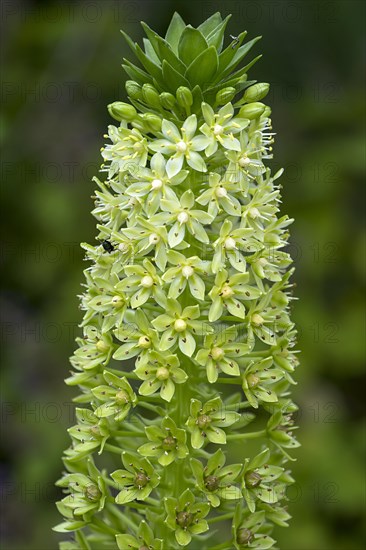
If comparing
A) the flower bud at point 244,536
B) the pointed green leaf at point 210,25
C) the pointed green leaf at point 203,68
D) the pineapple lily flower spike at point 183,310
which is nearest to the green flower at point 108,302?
the pineapple lily flower spike at point 183,310

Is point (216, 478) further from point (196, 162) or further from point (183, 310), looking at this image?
point (196, 162)

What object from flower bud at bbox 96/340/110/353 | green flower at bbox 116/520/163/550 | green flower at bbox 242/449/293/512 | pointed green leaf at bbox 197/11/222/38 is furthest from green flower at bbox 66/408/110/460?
pointed green leaf at bbox 197/11/222/38

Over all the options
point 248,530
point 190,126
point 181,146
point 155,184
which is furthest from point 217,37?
point 248,530

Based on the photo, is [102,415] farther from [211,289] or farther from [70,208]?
[70,208]

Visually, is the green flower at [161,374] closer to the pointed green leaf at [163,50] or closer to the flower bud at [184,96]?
the flower bud at [184,96]

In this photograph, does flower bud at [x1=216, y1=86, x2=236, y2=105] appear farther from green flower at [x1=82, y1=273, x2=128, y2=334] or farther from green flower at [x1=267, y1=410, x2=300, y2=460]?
green flower at [x1=267, y1=410, x2=300, y2=460]

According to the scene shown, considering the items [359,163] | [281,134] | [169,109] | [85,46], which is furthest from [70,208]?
[169,109]
